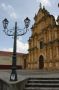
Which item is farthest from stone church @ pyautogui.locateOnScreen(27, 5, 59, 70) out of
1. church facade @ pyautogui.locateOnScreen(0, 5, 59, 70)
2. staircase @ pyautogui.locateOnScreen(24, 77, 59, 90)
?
staircase @ pyautogui.locateOnScreen(24, 77, 59, 90)

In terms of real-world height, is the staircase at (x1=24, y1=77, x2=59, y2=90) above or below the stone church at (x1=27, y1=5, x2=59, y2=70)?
below

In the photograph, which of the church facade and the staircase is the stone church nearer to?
the church facade

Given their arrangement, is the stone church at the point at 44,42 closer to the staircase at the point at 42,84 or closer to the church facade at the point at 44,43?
the church facade at the point at 44,43

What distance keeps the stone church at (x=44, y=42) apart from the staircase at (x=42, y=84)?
21.9 m

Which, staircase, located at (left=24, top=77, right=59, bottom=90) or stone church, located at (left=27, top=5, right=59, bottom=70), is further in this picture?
stone church, located at (left=27, top=5, right=59, bottom=70)

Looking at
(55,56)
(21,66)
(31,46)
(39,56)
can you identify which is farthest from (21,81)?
(21,66)

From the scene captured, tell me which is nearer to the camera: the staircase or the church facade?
the staircase

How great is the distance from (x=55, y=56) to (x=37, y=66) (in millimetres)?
5614

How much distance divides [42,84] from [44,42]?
27291 millimetres

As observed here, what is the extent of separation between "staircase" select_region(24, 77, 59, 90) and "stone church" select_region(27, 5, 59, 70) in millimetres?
21852

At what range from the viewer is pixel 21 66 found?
49438mm

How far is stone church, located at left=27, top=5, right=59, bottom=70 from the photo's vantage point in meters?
35.8

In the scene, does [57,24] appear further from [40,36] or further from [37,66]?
[37,66]

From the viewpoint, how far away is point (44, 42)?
128ft
